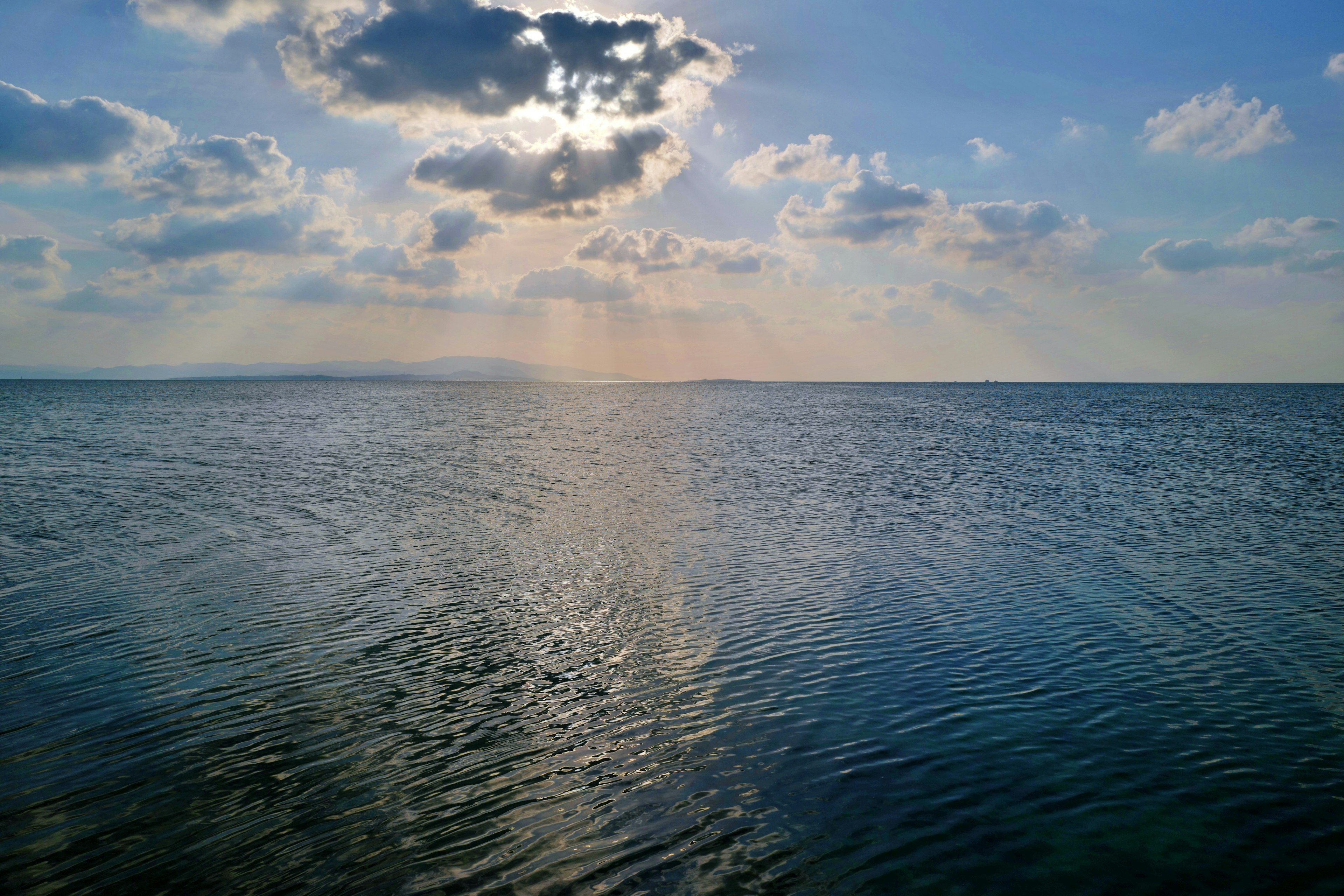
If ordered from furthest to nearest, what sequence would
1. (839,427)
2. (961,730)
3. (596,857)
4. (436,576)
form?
(839,427) → (436,576) → (961,730) → (596,857)

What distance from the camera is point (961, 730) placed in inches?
558

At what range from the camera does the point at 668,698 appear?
1576 centimetres

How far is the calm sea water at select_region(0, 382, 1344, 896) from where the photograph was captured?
408 inches

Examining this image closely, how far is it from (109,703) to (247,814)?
6.41 metres

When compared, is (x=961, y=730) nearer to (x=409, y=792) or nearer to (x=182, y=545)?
(x=409, y=792)

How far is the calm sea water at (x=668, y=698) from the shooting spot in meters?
10.4

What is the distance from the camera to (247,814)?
36.8ft

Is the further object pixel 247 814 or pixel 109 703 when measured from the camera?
pixel 109 703

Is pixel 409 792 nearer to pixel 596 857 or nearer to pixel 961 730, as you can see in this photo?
pixel 596 857

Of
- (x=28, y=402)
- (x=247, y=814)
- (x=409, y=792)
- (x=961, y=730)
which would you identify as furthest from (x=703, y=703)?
(x=28, y=402)

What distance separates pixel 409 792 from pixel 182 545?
23.4m

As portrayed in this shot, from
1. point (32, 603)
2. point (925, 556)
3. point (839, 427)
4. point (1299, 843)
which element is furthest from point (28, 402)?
point (1299, 843)

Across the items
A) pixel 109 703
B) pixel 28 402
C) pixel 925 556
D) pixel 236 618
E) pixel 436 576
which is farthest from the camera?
pixel 28 402

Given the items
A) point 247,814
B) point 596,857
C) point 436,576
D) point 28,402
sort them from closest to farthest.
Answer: point 596,857, point 247,814, point 436,576, point 28,402
